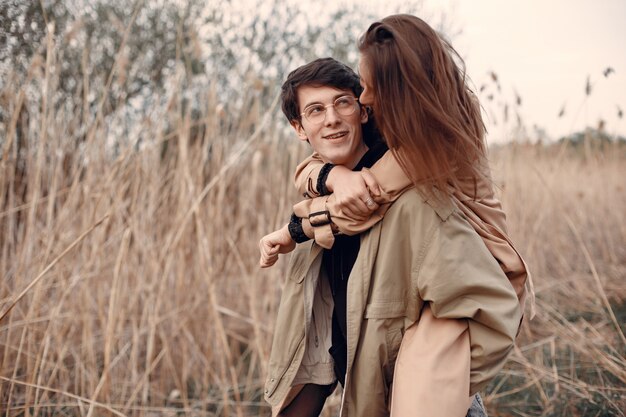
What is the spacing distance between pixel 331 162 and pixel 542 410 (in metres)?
1.73

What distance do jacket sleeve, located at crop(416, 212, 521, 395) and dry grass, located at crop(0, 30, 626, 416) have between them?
3.75 feet

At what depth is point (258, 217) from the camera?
275cm

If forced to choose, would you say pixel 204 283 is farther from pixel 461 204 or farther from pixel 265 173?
pixel 461 204

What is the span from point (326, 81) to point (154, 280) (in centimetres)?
133

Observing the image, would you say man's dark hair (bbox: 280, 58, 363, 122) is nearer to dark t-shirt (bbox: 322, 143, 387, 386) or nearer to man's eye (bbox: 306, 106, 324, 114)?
man's eye (bbox: 306, 106, 324, 114)

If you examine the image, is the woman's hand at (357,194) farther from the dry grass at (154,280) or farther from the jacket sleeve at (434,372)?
the dry grass at (154,280)

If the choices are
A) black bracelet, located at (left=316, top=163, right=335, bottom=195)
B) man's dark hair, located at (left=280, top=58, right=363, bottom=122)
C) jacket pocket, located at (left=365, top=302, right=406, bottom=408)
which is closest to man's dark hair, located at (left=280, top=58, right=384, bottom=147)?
man's dark hair, located at (left=280, top=58, right=363, bottom=122)

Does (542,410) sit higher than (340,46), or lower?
lower

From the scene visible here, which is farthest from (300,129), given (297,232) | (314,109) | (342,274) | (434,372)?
(434,372)

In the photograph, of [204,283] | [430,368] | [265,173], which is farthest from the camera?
[265,173]

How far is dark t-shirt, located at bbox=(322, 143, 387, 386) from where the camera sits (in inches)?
51.4

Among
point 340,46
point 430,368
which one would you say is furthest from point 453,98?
point 340,46

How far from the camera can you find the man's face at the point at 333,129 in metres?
1.28

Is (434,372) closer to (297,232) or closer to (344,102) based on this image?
(297,232)
